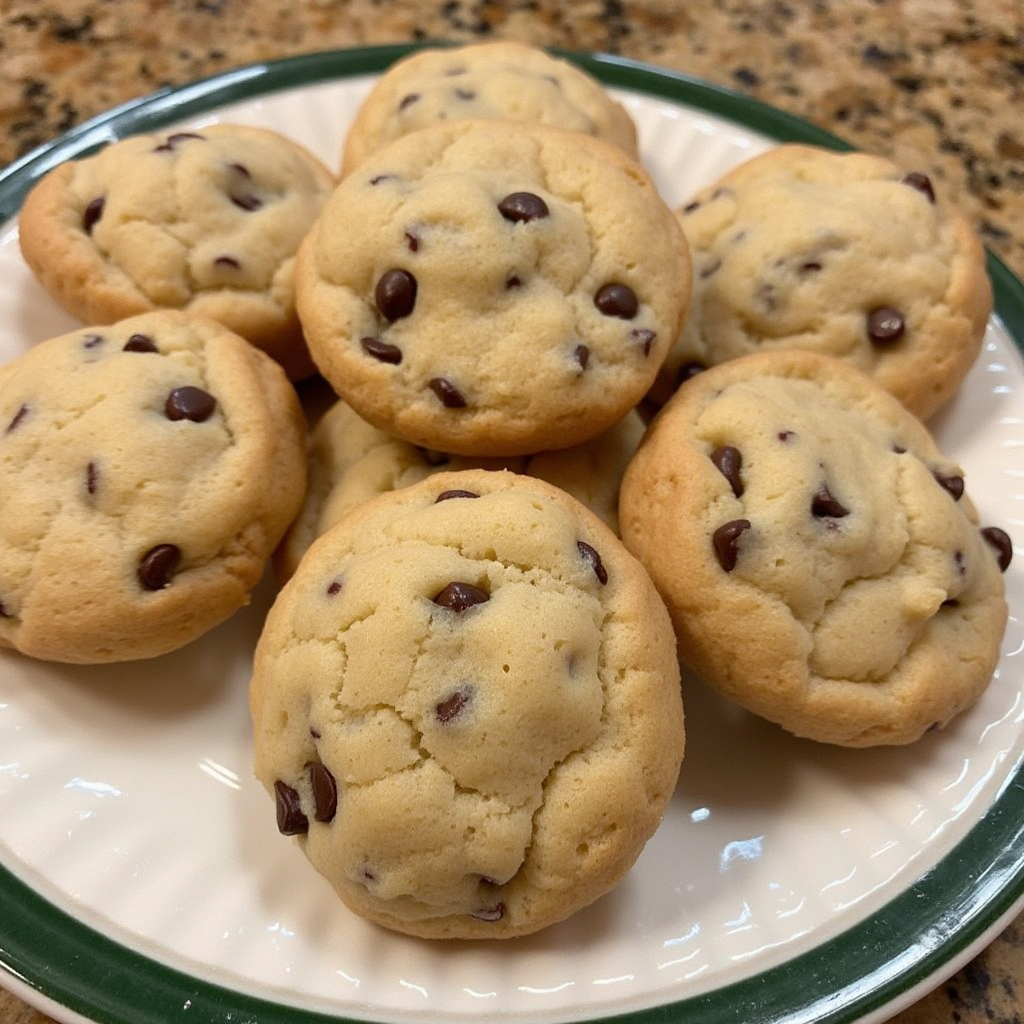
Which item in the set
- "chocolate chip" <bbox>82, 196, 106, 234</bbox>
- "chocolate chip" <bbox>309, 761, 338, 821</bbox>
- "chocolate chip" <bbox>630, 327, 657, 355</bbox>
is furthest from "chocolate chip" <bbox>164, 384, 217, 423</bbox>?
"chocolate chip" <bbox>630, 327, 657, 355</bbox>

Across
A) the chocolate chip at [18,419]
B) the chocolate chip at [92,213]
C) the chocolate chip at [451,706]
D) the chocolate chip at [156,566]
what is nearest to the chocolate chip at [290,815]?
the chocolate chip at [451,706]

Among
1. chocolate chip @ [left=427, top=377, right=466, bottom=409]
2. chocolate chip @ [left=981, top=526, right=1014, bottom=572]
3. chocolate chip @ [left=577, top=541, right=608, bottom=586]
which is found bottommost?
chocolate chip @ [left=981, top=526, right=1014, bottom=572]

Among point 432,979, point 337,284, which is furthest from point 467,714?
point 337,284

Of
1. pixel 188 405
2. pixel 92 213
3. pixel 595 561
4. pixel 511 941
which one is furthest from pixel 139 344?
pixel 511 941

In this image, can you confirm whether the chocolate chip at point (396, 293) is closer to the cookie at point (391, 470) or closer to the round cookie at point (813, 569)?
the cookie at point (391, 470)

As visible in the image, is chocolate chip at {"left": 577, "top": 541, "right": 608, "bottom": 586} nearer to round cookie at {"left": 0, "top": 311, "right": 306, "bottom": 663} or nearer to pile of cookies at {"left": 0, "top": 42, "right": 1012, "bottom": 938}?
pile of cookies at {"left": 0, "top": 42, "right": 1012, "bottom": 938}
